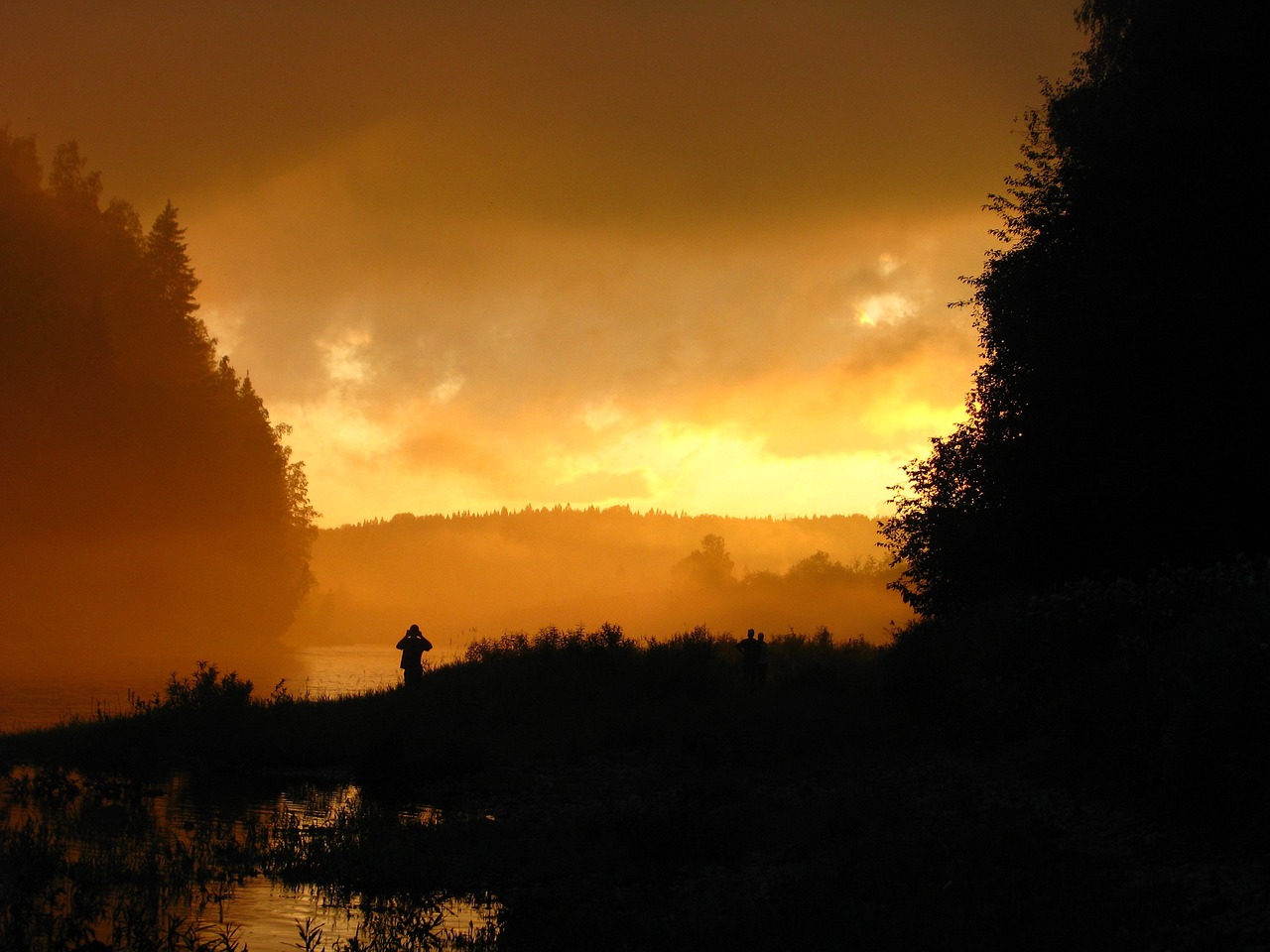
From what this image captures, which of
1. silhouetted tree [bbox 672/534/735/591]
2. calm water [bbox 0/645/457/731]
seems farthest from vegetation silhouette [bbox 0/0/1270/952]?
silhouetted tree [bbox 672/534/735/591]

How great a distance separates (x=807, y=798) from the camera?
520 inches

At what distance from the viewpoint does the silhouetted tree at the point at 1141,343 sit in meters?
17.3

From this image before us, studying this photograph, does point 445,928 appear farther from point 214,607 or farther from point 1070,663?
point 214,607

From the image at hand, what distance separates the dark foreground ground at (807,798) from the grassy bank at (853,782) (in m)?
0.04

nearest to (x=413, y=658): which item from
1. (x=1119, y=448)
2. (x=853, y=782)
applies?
(x=853, y=782)

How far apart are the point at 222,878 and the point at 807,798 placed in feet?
23.8

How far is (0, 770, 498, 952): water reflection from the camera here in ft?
27.3

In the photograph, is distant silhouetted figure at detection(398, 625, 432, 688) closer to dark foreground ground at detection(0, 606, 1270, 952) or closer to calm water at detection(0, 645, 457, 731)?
dark foreground ground at detection(0, 606, 1270, 952)

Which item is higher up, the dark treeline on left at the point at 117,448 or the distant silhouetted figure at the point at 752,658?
the dark treeline on left at the point at 117,448

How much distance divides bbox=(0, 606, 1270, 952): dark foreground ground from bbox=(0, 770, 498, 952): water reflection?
0.31 m

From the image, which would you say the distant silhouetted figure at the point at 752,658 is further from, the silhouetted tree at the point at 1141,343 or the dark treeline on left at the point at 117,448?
the dark treeline on left at the point at 117,448

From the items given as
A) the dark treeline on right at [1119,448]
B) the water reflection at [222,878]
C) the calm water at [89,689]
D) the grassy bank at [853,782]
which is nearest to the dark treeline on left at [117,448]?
the calm water at [89,689]

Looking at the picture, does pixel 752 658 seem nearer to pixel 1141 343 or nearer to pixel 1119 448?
pixel 1119 448

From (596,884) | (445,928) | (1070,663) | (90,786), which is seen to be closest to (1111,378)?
(1070,663)
